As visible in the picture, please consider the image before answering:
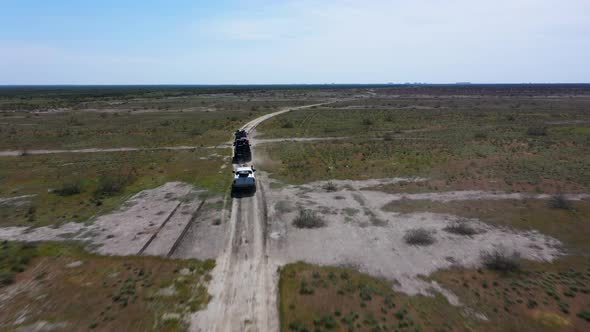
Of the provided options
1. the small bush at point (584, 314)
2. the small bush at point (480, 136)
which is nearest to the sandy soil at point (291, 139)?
the small bush at point (480, 136)

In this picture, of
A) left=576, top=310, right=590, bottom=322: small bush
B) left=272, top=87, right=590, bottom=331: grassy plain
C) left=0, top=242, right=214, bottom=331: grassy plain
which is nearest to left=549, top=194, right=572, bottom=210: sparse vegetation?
left=272, top=87, right=590, bottom=331: grassy plain

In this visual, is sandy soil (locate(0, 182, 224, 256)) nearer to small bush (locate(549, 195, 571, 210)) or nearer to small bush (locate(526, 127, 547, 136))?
small bush (locate(549, 195, 571, 210))

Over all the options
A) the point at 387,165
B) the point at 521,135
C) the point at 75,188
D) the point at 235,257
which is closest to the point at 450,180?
the point at 387,165

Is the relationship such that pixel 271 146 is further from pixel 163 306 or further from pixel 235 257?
pixel 163 306

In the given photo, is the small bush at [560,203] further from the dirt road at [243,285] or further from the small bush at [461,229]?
the dirt road at [243,285]

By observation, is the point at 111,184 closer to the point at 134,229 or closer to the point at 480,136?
the point at 134,229
